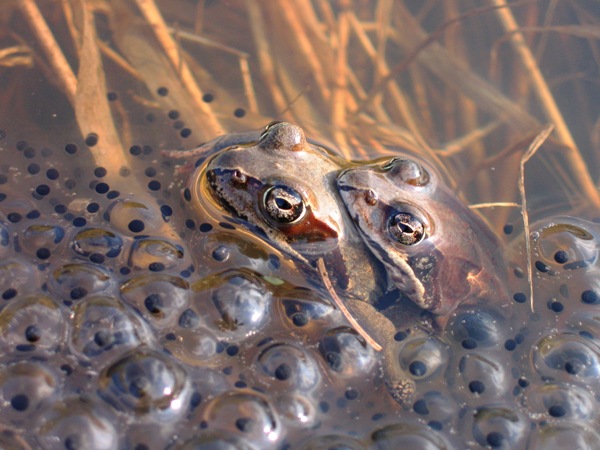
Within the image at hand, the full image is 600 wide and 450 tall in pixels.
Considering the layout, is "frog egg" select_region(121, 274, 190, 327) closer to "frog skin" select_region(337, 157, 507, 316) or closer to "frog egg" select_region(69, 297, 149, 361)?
"frog egg" select_region(69, 297, 149, 361)

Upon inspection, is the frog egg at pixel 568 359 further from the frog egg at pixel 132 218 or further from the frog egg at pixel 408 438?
the frog egg at pixel 132 218


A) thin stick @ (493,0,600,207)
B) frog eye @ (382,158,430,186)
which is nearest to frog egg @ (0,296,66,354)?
frog eye @ (382,158,430,186)

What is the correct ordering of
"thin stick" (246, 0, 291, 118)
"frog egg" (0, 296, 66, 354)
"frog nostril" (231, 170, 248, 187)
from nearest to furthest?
"frog egg" (0, 296, 66, 354), "frog nostril" (231, 170, 248, 187), "thin stick" (246, 0, 291, 118)

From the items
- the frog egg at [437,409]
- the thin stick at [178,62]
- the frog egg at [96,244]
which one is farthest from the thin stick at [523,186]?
the frog egg at [96,244]

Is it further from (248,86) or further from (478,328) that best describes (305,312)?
(248,86)

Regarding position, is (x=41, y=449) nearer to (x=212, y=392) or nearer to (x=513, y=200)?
(x=212, y=392)

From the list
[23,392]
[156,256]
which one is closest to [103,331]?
[23,392]
